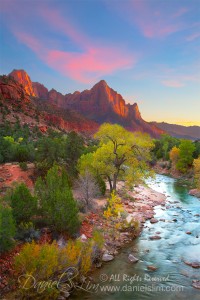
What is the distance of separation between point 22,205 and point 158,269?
10.2 meters

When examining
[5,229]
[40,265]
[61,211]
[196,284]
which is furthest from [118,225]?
[5,229]

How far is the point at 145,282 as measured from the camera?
16625 mm

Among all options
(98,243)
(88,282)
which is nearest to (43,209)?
(98,243)

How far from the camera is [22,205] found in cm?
1909

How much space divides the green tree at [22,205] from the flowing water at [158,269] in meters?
6.22

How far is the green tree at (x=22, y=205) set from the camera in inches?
753

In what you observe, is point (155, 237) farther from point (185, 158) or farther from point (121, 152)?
point (185, 158)

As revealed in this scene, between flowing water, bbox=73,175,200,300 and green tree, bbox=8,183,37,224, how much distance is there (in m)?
6.22

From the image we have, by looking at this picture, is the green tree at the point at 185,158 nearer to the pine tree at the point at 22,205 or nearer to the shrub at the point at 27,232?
the pine tree at the point at 22,205

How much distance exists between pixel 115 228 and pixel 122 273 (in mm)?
7129

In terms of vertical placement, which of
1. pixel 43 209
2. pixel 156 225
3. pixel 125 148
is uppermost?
pixel 125 148

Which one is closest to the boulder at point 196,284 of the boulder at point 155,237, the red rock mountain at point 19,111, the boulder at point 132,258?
the boulder at point 132,258

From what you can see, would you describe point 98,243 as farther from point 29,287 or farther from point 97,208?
point 97,208

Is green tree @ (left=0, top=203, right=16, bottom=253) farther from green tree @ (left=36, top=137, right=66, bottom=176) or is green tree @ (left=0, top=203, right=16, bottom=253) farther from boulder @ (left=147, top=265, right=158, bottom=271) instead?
green tree @ (left=36, top=137, right=66, bottom=176)
